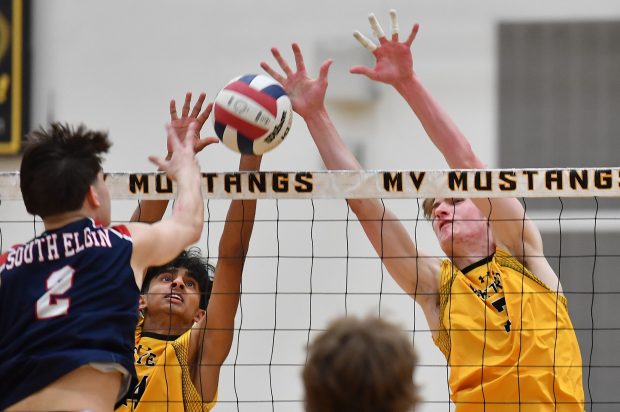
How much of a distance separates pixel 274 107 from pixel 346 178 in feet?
1.59

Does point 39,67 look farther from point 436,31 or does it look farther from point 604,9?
point 604,9

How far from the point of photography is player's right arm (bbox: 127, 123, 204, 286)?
3656 millimetres

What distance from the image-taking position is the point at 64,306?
137 inches

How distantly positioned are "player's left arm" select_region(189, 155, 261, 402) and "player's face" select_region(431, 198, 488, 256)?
857mm

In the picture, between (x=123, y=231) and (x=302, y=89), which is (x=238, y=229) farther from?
(x=123, y=231)

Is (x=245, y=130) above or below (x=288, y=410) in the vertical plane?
above

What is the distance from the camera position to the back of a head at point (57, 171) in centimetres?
359

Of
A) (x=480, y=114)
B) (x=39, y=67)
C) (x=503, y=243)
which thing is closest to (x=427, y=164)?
(x=480, y=114)

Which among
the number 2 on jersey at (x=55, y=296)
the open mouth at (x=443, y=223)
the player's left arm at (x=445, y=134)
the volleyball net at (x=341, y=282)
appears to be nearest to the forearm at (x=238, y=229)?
the player's left arm at (x=445, y=134)

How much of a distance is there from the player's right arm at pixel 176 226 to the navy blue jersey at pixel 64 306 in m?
0.05

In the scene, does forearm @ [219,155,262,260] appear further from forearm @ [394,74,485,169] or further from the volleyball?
forearm @ [394,74,485,169]

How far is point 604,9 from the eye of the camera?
945 cm

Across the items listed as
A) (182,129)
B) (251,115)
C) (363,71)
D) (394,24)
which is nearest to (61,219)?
(251,115)

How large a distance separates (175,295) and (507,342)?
155 centimetres
